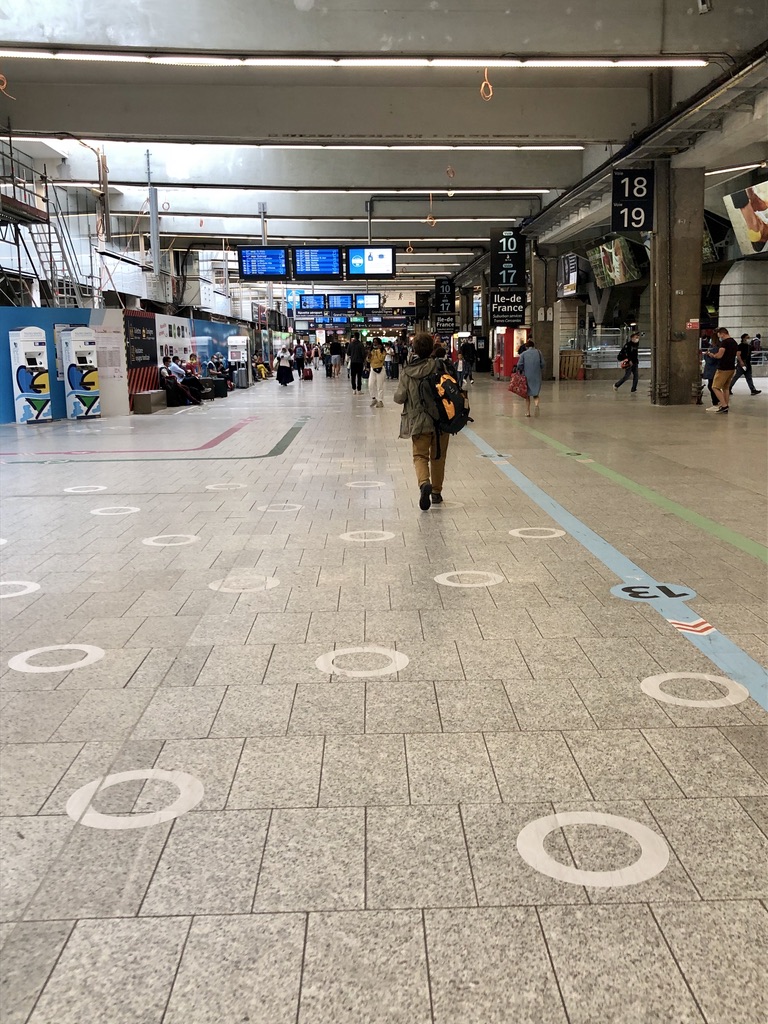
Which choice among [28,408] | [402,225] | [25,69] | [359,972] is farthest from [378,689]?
[402,225]

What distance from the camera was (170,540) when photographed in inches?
272

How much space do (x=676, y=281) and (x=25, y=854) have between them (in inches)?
728

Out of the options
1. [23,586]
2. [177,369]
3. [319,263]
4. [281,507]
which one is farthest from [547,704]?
[319,263]

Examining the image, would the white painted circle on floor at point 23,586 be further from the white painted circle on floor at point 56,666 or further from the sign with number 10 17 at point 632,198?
the sign with number 10 17 at point 632,198

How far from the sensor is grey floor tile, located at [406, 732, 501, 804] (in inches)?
115

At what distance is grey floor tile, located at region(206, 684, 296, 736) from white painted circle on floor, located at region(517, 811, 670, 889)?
3.79 feet

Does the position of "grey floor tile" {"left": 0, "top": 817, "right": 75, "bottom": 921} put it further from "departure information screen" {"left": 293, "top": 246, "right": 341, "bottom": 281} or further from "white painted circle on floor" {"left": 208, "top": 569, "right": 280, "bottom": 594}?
"departure information screen" {"left": 293, "top": 246, "right": 341, "bottom": 281}

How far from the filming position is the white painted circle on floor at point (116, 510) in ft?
26.5

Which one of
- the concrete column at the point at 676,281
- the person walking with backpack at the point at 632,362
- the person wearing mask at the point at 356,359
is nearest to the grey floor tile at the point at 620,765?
the concrete column at the point at 676,281

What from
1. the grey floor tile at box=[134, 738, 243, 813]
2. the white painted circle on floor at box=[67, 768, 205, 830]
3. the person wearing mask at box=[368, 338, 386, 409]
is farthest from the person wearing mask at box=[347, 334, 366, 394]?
the white painted circle on floor at box=[67, 768, 205, 830]

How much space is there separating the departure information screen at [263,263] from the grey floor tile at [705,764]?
2410cm

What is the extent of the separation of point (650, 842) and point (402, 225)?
28907 mm

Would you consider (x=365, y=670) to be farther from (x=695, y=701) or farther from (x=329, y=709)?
(x=695, y=701)

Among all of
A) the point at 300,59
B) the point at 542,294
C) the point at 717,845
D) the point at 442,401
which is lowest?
the point at 717,845
